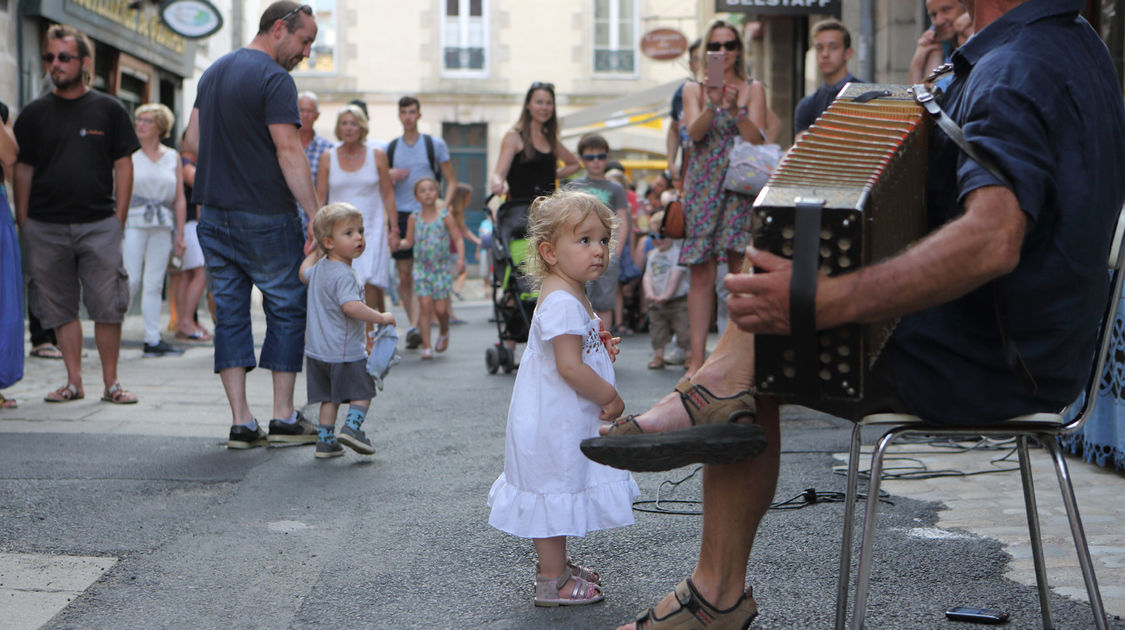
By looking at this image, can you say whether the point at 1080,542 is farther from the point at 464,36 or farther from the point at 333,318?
the point at 464,36

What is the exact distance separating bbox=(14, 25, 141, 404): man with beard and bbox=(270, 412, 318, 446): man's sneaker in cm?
150

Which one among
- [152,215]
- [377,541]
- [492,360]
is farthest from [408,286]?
[377,541]

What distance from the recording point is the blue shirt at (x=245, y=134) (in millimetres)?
5922

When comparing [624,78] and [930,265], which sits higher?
[624,78]

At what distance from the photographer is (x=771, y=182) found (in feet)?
7.53

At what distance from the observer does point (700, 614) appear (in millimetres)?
2658

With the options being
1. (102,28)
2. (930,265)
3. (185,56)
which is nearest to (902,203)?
(930,265)

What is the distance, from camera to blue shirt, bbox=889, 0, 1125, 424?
2312 millimetres

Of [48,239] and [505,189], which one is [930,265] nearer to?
[48,239]

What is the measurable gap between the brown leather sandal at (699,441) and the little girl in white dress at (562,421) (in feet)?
2.64

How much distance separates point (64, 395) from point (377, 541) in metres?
3.77

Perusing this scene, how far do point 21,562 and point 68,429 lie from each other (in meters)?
2.56

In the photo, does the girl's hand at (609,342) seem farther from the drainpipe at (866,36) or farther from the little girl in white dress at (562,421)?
the drainpipe at (866,36)

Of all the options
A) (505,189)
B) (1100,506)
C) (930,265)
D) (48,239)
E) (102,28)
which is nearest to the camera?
(930,265)
